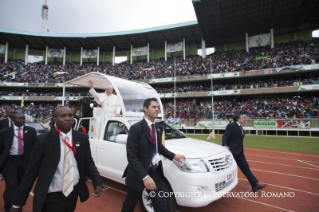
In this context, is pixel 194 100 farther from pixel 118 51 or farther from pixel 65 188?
pixel 65 188

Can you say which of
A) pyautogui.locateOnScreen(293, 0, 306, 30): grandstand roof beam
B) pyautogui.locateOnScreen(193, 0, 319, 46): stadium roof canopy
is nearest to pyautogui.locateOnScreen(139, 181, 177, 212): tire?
pyautogui.locateOnScreen(193, 0, 319, 46): stadium roof canopy

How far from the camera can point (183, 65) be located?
34.9m

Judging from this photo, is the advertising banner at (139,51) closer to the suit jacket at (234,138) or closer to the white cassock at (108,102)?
the white cassock at (108,102)

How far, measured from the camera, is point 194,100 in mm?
30516

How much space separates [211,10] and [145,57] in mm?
21264

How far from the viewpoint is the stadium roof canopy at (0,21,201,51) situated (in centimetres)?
3481

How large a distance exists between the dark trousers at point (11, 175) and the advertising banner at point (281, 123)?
66.9 feet

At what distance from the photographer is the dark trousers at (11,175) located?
3143mm

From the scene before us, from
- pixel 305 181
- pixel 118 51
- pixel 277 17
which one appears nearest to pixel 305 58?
pixel 277 17

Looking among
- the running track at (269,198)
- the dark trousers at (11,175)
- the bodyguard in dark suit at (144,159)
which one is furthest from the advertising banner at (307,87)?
the dark trousers at (11,175)

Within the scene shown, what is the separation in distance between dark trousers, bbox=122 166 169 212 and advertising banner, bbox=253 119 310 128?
19610 mm

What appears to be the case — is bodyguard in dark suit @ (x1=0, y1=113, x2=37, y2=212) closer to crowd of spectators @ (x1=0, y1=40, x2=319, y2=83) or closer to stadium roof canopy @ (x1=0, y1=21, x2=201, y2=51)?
crowd of spectators @ (x1=0, y1=40, x2=319, y2=83)

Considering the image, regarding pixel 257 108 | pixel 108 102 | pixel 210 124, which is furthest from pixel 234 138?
pixel 257 108

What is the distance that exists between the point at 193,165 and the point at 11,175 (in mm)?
3252
